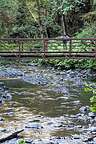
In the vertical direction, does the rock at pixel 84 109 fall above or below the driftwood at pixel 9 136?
below

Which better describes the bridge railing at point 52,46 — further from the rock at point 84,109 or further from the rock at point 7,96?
the rock at point 84,109

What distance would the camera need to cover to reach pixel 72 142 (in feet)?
30.7

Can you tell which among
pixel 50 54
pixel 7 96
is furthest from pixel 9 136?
pixel 50 54

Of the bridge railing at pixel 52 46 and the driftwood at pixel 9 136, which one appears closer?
the driftwood at pixel 9 136

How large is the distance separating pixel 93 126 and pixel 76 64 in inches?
509

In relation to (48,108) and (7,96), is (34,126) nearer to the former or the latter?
(48,108)

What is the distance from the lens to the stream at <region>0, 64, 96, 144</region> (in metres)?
10.0

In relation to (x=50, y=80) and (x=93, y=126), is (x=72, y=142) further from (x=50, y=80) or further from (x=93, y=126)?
(x=50, y=80)

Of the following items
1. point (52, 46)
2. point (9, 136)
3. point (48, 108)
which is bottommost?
point (48, 108)

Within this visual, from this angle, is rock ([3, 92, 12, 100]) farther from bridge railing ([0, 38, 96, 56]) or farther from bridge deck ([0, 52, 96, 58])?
bridge deck ([0, 52, 96, 58])

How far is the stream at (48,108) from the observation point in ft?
32.9

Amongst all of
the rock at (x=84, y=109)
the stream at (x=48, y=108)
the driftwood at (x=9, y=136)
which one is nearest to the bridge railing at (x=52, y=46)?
the stream at (x=48, y=108)

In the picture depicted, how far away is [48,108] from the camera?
1312cm

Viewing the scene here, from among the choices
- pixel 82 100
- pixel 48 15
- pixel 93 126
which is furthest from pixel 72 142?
pixel 48 15
